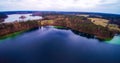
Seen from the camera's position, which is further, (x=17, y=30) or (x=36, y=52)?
(x=17, y=30)

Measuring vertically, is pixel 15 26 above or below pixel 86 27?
below

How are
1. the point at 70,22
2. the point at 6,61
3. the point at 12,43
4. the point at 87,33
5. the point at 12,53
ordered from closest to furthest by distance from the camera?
the point at 6,61, the point at 12,53, the point at 12,43, the point at 87,33, the point at 70,22

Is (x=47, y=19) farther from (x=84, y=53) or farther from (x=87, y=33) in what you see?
(x=84, y=53)

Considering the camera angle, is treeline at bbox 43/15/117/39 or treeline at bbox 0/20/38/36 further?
treeline at bbox 0/20/38/36

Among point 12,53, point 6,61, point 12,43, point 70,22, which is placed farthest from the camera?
point 70,22

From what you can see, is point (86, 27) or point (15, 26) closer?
point (86, 27)

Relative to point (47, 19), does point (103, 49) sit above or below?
below

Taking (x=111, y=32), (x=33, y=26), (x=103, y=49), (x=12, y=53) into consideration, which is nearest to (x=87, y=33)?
(x=111, y=32)

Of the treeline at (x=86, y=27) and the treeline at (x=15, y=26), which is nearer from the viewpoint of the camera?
the treeline at (x=86, y=27)

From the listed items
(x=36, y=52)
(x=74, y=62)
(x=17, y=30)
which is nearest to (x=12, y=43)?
(x=36, y=52)
